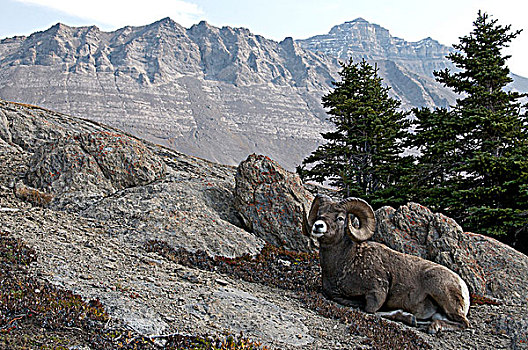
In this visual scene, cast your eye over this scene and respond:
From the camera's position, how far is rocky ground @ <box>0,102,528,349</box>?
7488mm

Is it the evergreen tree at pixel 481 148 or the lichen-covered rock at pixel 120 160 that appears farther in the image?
the evergreen tree at pixel 481 148

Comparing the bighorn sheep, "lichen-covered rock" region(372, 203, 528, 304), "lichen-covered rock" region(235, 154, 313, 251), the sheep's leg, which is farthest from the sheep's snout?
"lichen-covered rock" region(372, 203, 528, 304)

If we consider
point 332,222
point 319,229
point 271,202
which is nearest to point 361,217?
point 332,222

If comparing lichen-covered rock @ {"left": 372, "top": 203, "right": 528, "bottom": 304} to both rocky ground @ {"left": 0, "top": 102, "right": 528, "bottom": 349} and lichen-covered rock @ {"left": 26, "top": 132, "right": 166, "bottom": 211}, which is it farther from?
lichen-covered rock @ {"left": 26, "top": 132, "right": 166, "bottom": 211}

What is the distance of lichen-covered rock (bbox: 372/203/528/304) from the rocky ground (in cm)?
96

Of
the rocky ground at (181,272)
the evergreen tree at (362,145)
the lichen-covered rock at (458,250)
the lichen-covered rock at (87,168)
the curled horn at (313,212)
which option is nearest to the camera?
the rocky ground at (181,272)

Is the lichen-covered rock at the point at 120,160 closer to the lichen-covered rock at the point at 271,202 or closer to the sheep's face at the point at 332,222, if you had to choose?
the lichen-covered rock at the point at 271,202

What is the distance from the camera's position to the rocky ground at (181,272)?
7.49 meters

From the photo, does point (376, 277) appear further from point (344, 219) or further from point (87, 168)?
point (87, 168)

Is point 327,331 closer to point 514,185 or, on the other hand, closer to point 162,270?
point 162,270

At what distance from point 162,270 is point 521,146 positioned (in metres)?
19.0

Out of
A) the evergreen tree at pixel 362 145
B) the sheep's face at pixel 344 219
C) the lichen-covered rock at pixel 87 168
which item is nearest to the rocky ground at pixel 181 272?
the lichen-covered rock at pixel 87 168

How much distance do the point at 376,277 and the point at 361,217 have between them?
57.3 inches

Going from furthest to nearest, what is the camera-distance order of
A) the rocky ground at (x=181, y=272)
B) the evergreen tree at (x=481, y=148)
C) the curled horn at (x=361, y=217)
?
the evergreen tree at (x=481, y=148) < the curled horn at (x=361, y=217) < the rocky ground at (x=181, y=272)
